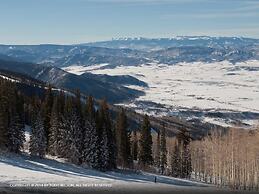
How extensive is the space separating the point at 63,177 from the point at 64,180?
11.2ft

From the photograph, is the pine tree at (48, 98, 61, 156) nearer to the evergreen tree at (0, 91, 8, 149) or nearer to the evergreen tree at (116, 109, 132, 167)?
the evergreen tree at (0, 91, 8, 149)

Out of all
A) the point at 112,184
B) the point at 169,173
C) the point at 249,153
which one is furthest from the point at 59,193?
the point at 249,153

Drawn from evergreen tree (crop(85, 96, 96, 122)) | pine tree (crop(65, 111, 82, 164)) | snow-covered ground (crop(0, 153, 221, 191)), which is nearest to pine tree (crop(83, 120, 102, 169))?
pine tree (crop(65, 111, 82, 164))

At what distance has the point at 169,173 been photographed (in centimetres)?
11181

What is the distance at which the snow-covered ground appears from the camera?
66875mm

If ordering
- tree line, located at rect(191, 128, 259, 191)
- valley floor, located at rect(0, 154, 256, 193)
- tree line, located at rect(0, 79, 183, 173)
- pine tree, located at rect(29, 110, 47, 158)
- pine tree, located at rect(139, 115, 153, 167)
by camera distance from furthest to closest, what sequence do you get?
tree line, located at rect(191, 128, 259, 191)
pine tree, located at rect(139, 115, 153, 167)
tree line, located at rect(0, 79, 183, 173)
pine tree, located at rect(29, 110, 47, 158)
valley floor, located at rect(0, 154, 256, 193)

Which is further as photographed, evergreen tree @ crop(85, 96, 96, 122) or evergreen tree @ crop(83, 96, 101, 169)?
evergreen tree @ crop(85, 96, 96, 122)

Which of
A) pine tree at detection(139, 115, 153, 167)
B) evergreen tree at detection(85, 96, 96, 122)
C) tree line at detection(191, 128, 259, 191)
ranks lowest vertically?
tree line at detection(191, 128, 259, 191)

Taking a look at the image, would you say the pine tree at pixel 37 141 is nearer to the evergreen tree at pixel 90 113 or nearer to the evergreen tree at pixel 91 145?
the evergreen tree at pixel 91 145

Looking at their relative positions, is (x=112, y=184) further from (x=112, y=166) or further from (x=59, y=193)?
(x=112, y=166)

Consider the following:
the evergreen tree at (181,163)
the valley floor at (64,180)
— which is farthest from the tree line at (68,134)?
the evergreen tree at (181,163)

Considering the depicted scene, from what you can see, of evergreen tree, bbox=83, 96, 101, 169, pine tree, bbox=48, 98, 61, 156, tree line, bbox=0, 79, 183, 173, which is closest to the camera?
tree line, bbox=0, 79, 183, 173

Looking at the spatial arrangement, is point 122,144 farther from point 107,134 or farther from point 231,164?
point 231,164

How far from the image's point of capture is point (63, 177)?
74.0 meters
